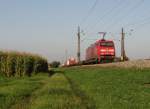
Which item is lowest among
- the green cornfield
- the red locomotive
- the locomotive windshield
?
the green cornfield

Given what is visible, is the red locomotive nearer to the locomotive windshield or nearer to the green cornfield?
the locomotive windshield

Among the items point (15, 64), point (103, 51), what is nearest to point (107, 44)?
point (103, 51)

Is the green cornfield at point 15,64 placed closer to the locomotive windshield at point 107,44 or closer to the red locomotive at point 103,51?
the red locomotive at point 103,51

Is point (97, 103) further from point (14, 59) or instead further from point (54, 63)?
point (54, 63)

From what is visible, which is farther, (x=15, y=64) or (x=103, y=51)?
(x=103, y=51)

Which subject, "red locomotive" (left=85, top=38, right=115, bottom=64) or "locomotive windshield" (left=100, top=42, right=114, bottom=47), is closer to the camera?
"red locomotive" (left=85, top=38, right=115, bottom=64)

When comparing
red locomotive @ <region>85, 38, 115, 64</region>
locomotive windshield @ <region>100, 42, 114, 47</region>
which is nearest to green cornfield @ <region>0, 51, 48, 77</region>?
red locomotive @ <region>85, 38, 115, 64</region>

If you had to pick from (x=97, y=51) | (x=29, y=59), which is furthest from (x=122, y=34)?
(x=29, y=59)

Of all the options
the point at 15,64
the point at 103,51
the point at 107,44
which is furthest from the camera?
the point at 107,44

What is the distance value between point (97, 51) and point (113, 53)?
3308 millimetres

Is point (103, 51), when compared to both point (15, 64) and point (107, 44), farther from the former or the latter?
point (15, 64)

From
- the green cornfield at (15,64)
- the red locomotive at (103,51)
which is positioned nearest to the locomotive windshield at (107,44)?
the red locomotive at (103,51)

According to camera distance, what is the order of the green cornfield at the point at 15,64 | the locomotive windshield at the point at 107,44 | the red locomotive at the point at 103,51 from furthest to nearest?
1. the locomotive windshield at the point at 107,44
2. the red locomotive at the point at 103,51
3. the green cornfield at the point at 15,64

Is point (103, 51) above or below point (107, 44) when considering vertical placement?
below
